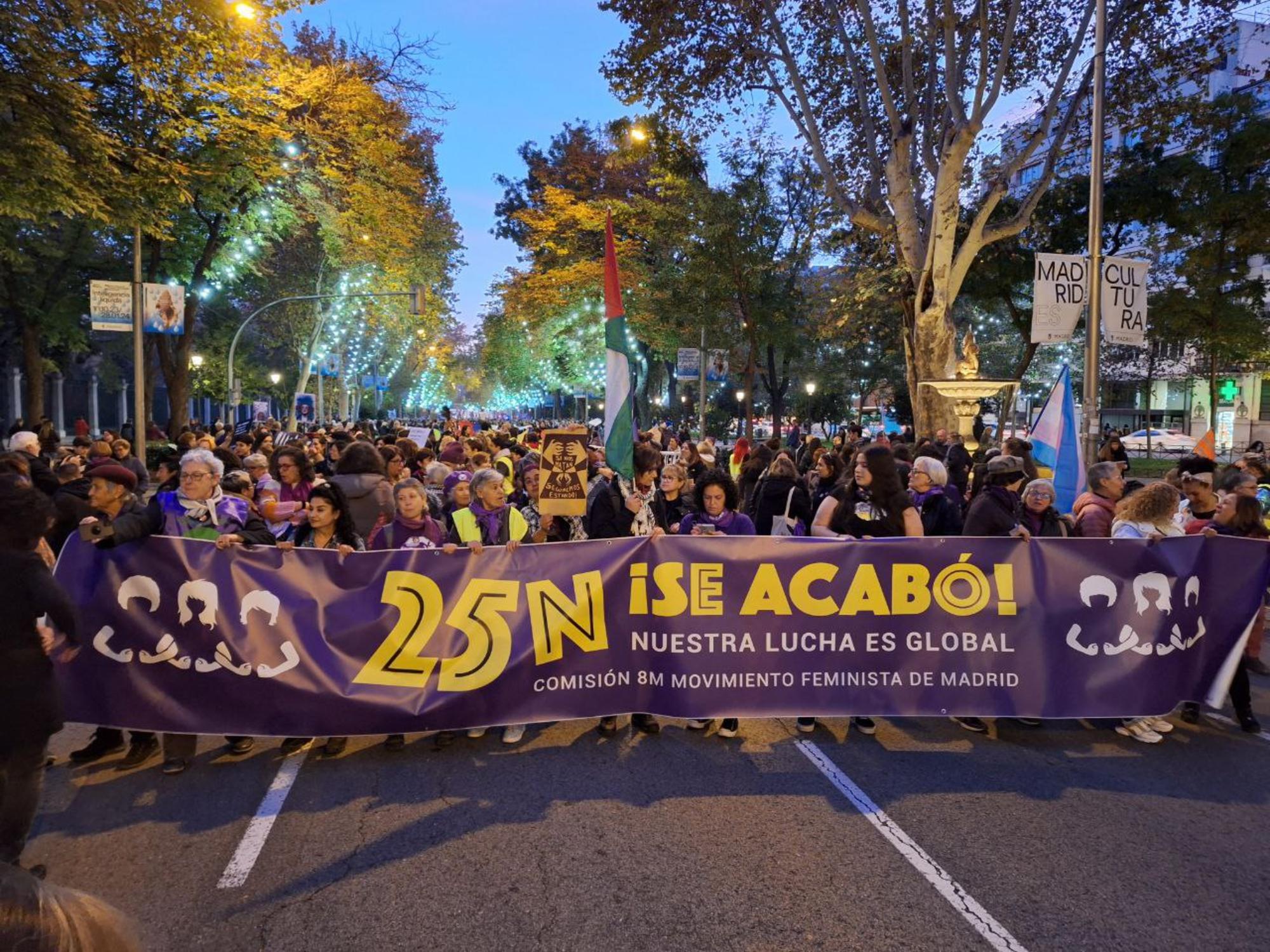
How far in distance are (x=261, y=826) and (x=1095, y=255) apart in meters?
12.3

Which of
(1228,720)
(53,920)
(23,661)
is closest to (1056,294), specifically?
(1228,720)

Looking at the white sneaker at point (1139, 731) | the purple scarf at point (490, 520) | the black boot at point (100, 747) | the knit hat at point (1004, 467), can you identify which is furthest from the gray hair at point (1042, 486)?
the black boot at point (100, 747)

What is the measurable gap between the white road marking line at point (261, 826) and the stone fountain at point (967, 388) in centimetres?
1395

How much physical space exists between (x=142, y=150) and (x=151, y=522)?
424 inches

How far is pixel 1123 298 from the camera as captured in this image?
39.5 feet

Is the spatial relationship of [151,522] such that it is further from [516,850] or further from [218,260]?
[218,260]

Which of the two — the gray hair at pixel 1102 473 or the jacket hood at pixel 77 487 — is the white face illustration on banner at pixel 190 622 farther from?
the gray hair at pixel 1102 473

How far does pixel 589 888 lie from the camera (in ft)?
12.4

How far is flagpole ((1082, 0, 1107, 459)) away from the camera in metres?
11.9

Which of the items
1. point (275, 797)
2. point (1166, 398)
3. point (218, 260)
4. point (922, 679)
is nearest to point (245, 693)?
point (275, 797)

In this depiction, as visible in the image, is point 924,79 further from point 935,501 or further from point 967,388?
point 935,501

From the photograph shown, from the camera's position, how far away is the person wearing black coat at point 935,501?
6852 millimetres

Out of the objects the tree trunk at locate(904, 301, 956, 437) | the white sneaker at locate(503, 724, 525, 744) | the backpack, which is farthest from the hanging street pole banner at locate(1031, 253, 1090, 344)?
the white sneaker at locate(503, 724, 525, 744)

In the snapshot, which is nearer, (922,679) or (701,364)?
(922,679)
